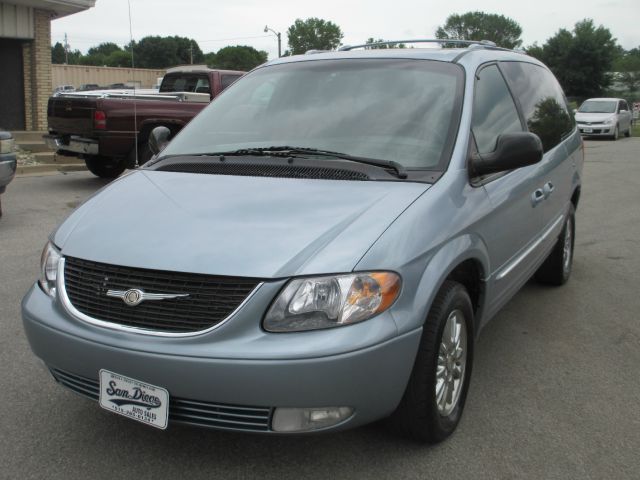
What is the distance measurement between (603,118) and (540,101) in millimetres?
22248

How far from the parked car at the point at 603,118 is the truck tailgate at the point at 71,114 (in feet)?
64.2

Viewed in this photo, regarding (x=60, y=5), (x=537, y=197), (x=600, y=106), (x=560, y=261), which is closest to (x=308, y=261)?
(x=537, y=197)

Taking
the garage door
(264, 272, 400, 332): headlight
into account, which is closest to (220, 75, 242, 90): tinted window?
the garage door

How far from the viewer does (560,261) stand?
212 inches

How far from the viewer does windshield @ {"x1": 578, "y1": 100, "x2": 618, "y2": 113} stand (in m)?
25.6

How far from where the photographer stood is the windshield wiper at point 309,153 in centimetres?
314

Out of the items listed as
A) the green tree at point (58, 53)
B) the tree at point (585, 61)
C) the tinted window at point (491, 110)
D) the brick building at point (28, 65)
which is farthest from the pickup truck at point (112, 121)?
the green tree at point (58, 53)

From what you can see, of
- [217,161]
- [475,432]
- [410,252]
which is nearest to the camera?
[410,252]

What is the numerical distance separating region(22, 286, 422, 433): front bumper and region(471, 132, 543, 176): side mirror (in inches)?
41.3

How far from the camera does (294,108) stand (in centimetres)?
376

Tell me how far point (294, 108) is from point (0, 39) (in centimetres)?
1419

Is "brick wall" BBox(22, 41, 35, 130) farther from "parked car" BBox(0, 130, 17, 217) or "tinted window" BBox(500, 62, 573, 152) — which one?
Answer: "tinted window" BBox(500, 62, 573, 152)

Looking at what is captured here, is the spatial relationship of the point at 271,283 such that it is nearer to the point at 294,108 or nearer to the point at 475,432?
the point at 475,432

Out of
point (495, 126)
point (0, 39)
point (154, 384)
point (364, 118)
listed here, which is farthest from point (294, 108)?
point (0, 39)
